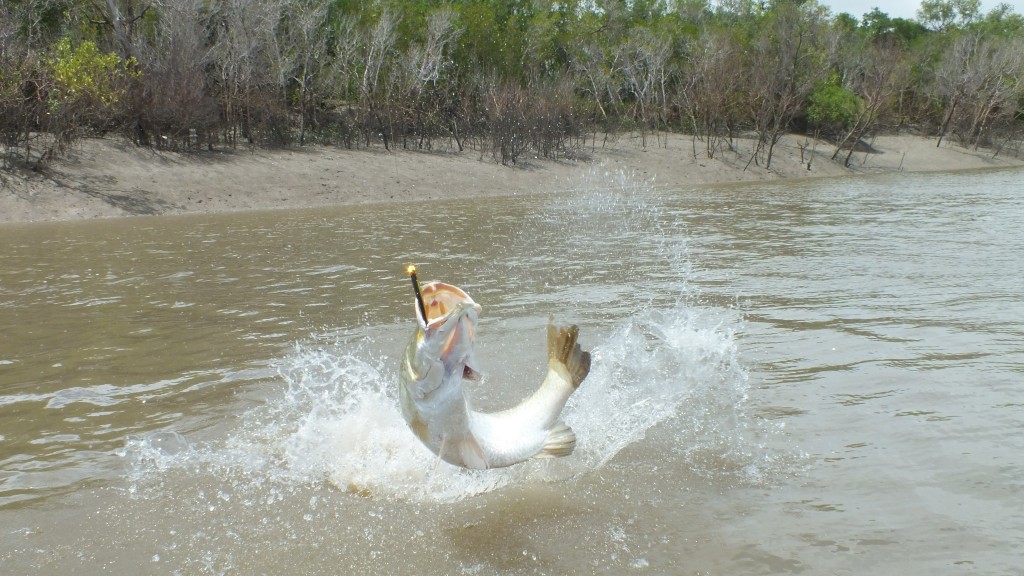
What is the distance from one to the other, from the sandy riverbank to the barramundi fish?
66.2ft

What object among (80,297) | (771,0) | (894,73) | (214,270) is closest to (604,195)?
(214,270)

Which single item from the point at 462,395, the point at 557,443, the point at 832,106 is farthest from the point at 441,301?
the point at 832,106

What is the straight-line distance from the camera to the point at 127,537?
14.3 feet

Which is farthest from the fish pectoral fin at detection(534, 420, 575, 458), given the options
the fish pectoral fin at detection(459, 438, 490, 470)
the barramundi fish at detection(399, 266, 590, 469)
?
the fish pectoral fin at detection(459, 438, 490, 470)

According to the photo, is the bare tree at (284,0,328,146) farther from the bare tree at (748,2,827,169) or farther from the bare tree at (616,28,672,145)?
the bare tree at (748,2,827,169)

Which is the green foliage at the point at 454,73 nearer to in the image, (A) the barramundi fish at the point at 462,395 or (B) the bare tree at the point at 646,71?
(B) the bare tree at the point at 646,71

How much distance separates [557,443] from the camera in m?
4.30

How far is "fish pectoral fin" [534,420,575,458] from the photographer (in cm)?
428

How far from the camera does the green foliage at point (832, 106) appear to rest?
44.3 meters

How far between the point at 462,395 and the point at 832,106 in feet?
148

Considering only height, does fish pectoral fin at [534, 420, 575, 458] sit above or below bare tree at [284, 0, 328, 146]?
below

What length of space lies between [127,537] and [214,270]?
8.52 meters

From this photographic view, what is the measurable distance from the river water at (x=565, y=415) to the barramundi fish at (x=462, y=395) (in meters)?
0.53

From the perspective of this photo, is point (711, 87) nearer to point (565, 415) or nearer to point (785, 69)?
point (785, 69)
